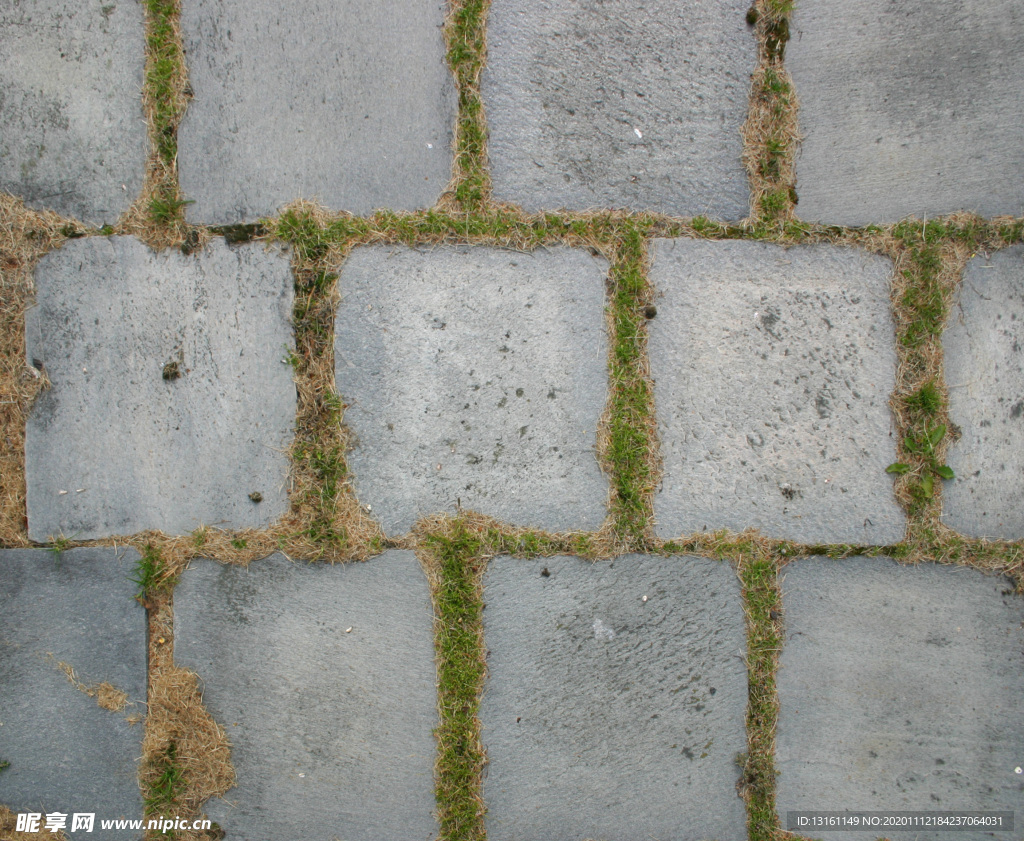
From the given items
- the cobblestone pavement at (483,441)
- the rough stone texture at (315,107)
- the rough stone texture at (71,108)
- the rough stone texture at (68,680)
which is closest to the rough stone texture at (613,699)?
the cobblestone pavement at (483,441)

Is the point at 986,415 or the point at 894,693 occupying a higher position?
the point at 986,415

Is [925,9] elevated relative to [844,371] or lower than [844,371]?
elevated

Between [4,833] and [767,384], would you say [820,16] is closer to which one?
[767,384]

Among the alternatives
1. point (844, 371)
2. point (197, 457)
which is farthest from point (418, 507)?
point (844, 371)

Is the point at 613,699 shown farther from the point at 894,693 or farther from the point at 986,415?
the point at 986,415

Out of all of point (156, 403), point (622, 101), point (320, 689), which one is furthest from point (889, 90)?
point (320, 689)

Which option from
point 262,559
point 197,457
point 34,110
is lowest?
point 262,559

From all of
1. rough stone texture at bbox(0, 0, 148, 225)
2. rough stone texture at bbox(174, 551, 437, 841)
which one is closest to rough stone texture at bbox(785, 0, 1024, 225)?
rough stone texture at bbox(174, 551, 437, 841)
